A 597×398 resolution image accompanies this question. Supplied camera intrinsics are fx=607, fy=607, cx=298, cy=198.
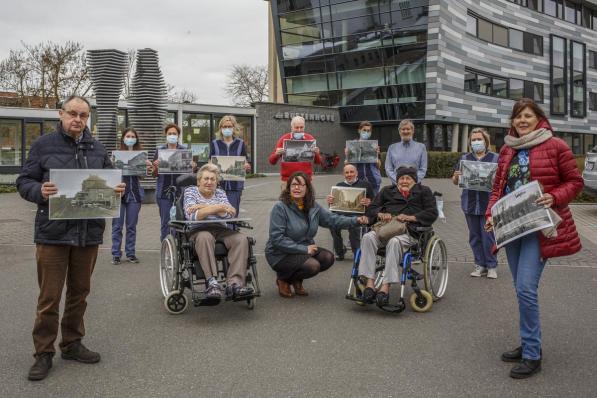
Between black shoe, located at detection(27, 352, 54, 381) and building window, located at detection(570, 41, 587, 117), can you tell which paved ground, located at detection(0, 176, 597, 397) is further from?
building window, located at detection(570, 41, 587, 117)

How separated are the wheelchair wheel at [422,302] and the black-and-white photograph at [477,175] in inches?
89.0

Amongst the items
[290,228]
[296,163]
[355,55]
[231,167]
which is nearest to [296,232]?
[290,228]

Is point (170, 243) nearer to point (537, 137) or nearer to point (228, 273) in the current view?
point (228, 273)

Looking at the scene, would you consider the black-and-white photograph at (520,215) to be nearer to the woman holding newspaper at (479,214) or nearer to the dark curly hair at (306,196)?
the dark curly hair at (306,196)

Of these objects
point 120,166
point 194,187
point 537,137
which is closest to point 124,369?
point 194,187

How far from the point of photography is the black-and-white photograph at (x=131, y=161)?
8.89 m

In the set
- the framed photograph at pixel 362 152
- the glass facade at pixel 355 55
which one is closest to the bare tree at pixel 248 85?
the glass facade at pixel 355 55

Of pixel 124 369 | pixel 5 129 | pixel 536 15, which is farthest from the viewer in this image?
pixel 536 15

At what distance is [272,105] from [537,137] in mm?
31245

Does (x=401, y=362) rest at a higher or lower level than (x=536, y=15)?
lower

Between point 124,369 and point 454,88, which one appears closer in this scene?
point 124,369

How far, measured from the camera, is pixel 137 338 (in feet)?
17.0

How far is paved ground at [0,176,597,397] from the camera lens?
4.07 metres

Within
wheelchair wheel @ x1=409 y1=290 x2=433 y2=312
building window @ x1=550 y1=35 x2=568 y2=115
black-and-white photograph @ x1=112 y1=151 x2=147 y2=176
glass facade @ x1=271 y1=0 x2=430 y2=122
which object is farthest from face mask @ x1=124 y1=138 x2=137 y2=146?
building window @ x1=550 y1=35 x2=568 y2=115
